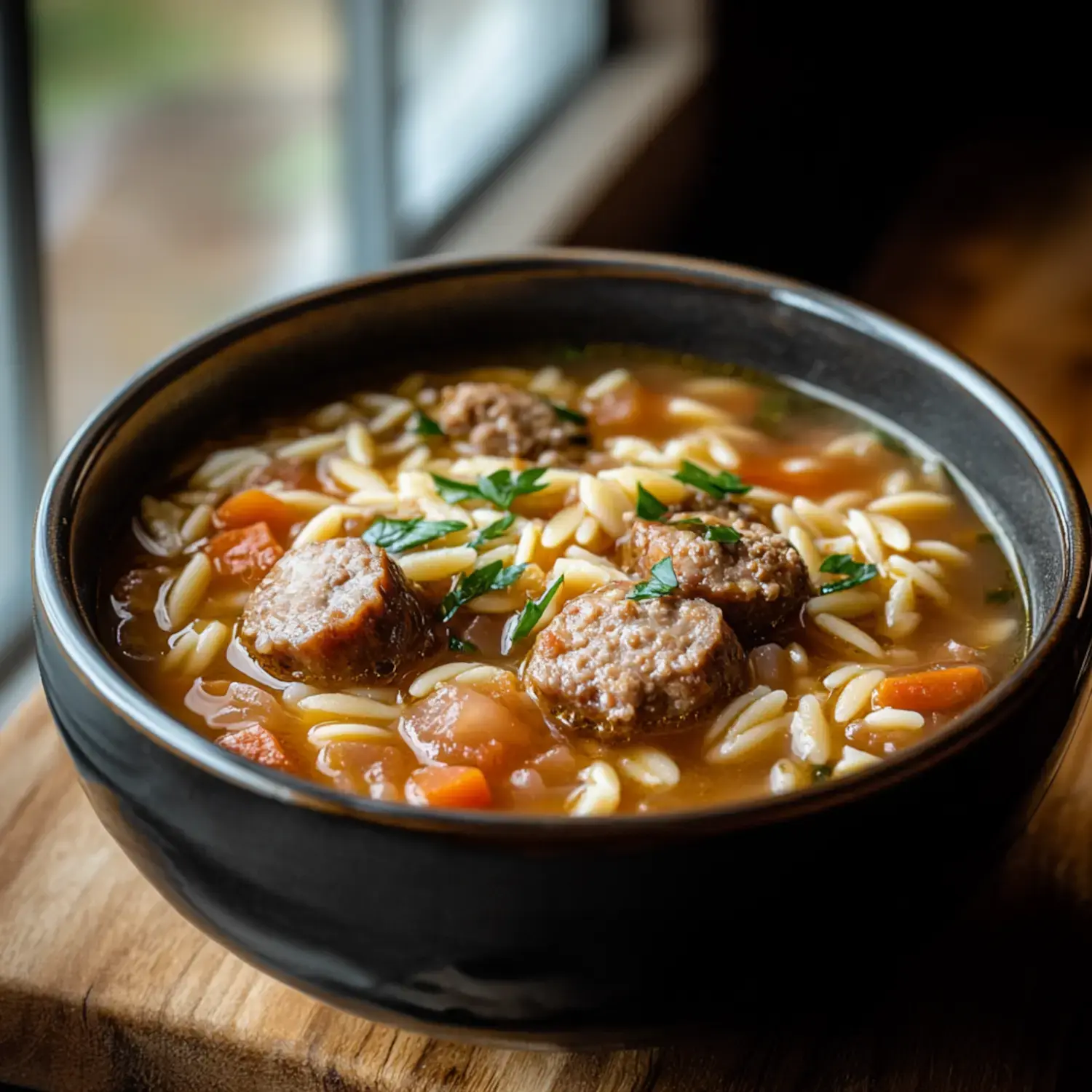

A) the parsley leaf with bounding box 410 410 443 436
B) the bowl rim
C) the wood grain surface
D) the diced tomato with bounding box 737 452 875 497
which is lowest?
the wood grain surface

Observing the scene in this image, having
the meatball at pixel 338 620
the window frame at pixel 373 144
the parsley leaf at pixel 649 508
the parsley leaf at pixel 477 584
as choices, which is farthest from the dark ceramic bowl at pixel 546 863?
the window frame at pixel 373 144

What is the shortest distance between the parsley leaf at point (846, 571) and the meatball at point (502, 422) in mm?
561

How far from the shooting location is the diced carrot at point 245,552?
7.61ft

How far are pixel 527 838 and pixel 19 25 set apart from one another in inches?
87.6

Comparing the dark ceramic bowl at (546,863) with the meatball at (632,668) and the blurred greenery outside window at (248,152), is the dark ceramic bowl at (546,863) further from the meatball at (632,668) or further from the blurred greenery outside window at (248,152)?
the blurred greenery outside window at (248,152)

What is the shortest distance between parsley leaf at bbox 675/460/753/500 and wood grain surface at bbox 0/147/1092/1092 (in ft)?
2.32

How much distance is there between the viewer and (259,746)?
76.1 inches

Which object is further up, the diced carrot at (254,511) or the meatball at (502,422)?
the meatball at (502,422)

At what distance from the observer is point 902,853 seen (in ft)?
5.33

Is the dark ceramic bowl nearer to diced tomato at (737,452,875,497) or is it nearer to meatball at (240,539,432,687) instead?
meatball at (240,539,432,687)

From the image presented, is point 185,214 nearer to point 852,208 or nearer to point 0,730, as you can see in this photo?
point 0,730

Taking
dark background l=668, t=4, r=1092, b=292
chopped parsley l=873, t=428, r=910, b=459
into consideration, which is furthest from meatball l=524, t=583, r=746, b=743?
dark background l=668, t=4, r=1092, b=292

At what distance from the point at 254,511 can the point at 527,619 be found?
542mm

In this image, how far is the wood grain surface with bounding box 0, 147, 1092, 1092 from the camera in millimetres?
1929
